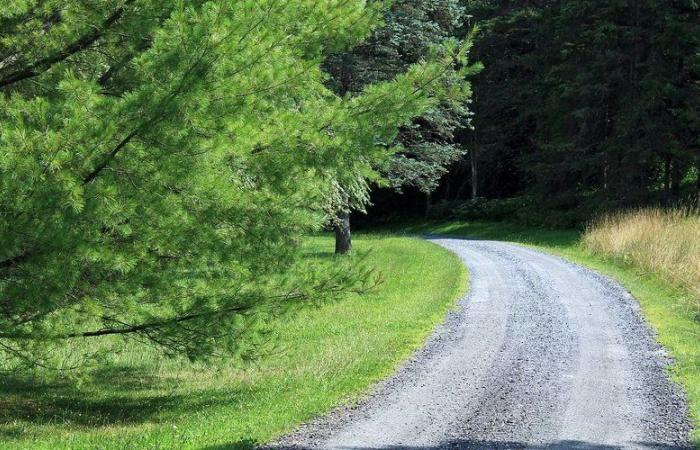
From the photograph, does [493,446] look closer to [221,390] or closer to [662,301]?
[221,390]

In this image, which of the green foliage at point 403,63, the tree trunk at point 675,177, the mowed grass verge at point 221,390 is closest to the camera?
the mowed grass verge at point 221,390

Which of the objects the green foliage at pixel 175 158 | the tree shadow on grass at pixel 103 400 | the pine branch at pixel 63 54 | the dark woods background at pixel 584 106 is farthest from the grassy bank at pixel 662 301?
the pine branch at pixel 63 54

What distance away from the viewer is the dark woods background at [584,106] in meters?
32.5

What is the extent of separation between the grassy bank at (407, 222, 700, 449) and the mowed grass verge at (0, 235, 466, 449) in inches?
152

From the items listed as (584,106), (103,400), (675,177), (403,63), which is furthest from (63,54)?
(584,106)

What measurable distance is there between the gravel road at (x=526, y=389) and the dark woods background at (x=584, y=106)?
1372 cm

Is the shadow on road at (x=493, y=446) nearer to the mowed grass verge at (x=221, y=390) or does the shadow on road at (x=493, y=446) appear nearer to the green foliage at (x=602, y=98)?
the mowed grass verge at (x=221, y=390)

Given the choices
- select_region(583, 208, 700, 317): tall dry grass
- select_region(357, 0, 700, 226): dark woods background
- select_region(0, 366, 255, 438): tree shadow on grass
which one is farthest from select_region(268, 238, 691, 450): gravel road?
select_region(357, 0, 700, 226): dark woods background

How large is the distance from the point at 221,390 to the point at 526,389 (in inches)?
166

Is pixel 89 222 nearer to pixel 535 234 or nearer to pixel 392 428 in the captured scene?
pixel 392 428

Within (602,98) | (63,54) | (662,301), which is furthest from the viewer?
(602,98)

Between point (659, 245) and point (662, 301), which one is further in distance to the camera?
point (659, 245)

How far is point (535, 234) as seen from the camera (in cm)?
3594

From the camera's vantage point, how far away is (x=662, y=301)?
53.4 ft
